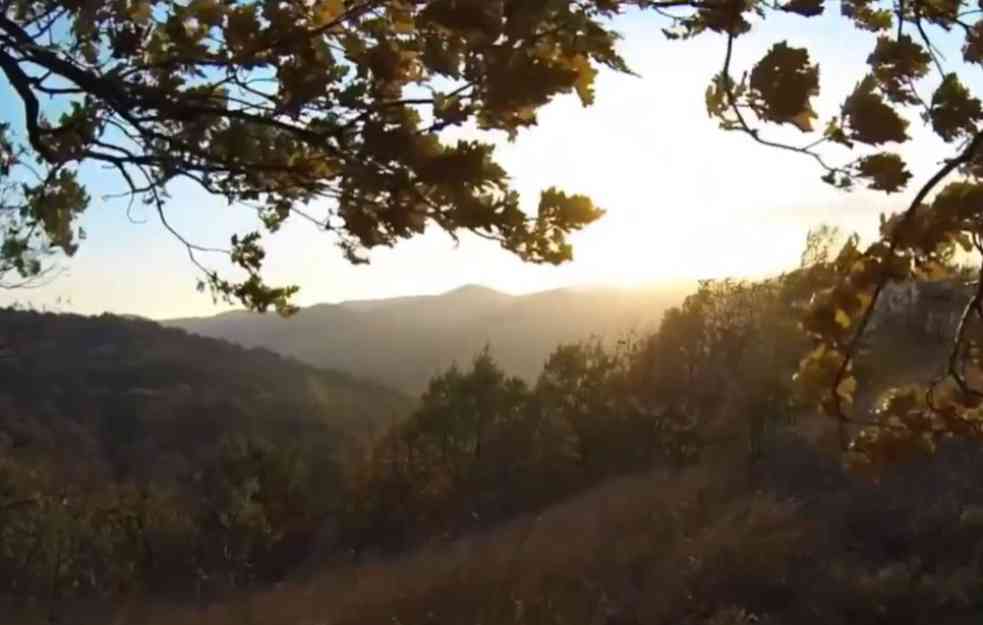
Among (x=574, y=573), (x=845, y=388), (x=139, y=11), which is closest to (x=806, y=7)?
(x=845, y=388)

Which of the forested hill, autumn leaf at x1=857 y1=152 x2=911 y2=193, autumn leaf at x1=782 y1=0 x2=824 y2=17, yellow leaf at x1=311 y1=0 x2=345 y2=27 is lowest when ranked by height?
the forested hill

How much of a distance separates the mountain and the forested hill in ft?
27.4

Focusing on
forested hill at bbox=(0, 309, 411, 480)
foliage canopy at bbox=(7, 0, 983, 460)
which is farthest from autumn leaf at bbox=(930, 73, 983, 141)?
forested hill at bbox=(0, 309, 411, 480)

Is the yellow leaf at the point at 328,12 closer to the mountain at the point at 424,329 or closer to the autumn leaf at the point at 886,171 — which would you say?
the autumn leaf at the point at 886,171

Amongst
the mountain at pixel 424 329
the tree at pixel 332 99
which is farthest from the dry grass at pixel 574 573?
the mountain at pixel 424 329

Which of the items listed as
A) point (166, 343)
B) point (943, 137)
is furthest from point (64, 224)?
point (166, 343)

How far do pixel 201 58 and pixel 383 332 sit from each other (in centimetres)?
14586

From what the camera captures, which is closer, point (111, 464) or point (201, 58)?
point (201, 58)

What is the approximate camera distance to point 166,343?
85.1m

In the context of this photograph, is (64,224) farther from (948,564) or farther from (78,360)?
(78,360)

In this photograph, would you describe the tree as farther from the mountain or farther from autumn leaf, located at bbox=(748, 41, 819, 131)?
the mountain

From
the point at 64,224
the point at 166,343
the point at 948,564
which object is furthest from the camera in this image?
the point at 166,343

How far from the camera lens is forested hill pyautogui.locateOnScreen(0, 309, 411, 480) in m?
63.1

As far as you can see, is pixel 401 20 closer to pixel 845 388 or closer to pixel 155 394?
pixel 845 388
